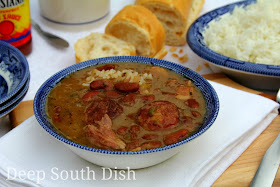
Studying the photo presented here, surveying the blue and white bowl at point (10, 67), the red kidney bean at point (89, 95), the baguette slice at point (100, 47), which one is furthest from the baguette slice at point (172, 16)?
the red kidney bean at point (89, 95)

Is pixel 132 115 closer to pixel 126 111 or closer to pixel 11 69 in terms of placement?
pixel 126 111

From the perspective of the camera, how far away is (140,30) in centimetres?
320

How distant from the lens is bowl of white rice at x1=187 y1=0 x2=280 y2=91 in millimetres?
2730

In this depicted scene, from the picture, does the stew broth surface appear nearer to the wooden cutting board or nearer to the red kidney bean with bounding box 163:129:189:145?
the red kidney bean with bounding box 163:129:189:145

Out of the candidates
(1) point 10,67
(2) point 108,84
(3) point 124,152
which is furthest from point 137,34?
(3) point 124,152

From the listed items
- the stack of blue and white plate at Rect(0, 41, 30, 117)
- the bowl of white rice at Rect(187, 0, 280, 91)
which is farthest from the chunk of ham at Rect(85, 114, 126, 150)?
the bowl of white rice at Rect(187, 0, 280, 91)

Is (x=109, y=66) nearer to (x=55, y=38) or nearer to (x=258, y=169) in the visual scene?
(x=258, y=169)

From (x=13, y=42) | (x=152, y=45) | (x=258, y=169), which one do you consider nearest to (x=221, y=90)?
(x=258, y=169)

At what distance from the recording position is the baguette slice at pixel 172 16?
352cm

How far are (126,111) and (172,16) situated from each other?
Result: 195cm

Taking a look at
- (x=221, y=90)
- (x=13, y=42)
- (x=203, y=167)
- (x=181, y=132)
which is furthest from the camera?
(x=13, y=42)

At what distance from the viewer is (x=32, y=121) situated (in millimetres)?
2131

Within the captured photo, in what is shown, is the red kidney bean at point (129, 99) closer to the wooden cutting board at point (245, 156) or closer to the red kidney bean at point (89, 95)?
the red kidney bean at point (89, 95)

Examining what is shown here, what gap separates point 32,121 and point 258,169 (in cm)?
125
